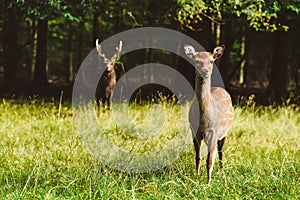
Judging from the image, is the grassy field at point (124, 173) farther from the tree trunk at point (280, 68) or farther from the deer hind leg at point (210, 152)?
the tree trunk at point (280, 68)

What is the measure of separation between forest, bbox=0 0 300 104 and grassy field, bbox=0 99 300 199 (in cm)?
323

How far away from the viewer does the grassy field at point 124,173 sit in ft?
15.0

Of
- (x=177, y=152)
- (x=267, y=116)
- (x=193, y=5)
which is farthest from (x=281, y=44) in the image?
(x=177, y=152)

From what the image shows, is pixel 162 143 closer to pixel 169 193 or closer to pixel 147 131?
pixel 147 131

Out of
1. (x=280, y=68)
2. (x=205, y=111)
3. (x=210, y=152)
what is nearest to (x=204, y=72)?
(x=205, y=111)

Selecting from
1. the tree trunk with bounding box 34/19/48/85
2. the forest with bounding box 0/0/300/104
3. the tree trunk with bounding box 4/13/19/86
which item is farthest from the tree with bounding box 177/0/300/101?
the tree trunk with bounding box 4/13/19/86

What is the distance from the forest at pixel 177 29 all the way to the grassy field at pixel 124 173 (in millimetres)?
3230

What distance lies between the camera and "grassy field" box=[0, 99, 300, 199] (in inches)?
180

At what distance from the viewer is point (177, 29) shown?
15.0m

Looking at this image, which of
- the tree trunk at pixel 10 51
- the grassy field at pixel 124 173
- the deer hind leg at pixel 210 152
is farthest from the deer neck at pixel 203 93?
the tree trunk at pixel 10 51

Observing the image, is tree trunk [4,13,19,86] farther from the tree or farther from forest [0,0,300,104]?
the tree

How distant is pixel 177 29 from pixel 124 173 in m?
10.3

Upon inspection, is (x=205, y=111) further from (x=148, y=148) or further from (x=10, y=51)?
(x=10, y=51)

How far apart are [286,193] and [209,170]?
30.6 inches
